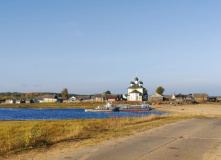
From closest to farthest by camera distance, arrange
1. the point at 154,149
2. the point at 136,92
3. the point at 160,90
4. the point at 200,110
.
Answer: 1. the point at 154,149
2. the point at 200,110
3. the point at 136,92
4. the point at 160,90

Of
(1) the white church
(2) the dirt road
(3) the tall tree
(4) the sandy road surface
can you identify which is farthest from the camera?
(3) the tall tree

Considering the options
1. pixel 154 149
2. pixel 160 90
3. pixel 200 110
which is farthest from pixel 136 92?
pixel 154 149

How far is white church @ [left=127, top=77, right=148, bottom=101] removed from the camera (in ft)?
472

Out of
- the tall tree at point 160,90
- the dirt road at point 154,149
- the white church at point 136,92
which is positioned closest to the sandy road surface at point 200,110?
the dirt road at point 154,149

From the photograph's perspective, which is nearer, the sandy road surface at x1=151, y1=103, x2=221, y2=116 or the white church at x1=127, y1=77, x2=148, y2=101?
the sandy road surface at x1=151, y1=103, x2=221, y2=116

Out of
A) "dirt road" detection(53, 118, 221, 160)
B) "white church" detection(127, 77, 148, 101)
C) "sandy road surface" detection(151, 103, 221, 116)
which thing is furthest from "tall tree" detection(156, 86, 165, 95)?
"dirt road" detection(53, 118, 221, 160)

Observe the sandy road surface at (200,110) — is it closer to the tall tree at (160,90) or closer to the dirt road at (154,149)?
the dirt road at (154,149)

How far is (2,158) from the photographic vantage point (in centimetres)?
1269

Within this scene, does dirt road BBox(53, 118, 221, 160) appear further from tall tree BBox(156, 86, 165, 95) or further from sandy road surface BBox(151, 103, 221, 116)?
tall tree BBox(156, 86, 165, 95)

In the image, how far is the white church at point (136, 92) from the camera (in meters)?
144

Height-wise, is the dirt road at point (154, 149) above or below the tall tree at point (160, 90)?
below

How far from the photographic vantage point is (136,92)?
143 m

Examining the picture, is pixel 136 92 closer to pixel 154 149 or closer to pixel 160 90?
pixel 160 90

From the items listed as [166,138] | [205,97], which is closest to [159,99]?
[205,97]
